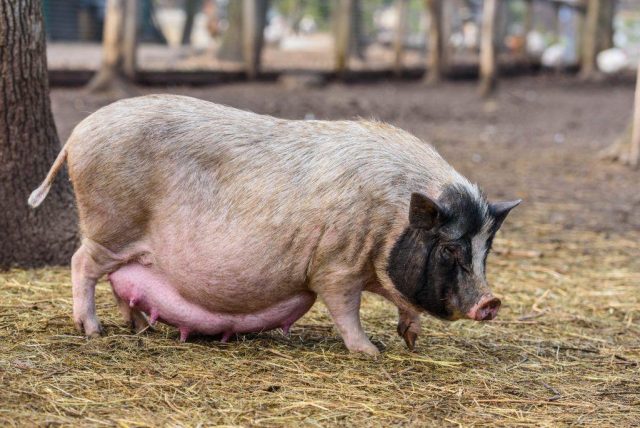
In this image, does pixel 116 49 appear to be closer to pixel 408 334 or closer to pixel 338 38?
pixel 338 38

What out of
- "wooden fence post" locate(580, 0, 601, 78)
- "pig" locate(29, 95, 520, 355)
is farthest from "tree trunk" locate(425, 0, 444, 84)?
"pig" locate(29, 95, 520, 355)

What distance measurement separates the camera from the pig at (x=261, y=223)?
13.9 ft

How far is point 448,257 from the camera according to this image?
425cm

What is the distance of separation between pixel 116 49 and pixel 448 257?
8.30 metres

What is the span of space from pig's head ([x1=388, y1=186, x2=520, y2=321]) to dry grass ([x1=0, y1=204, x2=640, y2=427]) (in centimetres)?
32

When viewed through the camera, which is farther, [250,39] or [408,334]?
[250,39]

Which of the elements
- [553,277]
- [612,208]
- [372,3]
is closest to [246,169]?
[553,277]

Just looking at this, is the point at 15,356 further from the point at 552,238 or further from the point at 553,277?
the point at 552,238

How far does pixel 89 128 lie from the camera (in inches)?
172

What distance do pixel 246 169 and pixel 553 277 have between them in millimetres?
2716

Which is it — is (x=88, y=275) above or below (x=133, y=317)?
above

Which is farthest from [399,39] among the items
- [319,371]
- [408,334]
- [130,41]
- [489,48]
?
[319,371]

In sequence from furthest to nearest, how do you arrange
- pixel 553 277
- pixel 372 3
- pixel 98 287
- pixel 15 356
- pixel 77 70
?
pixel 372 3 → pixel 77 70 → pixel 553 277 → pixel 98 287 → pixel 15 356

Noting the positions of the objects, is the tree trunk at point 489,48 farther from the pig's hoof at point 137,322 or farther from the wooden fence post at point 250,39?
the pig's hoof at point 137,322
